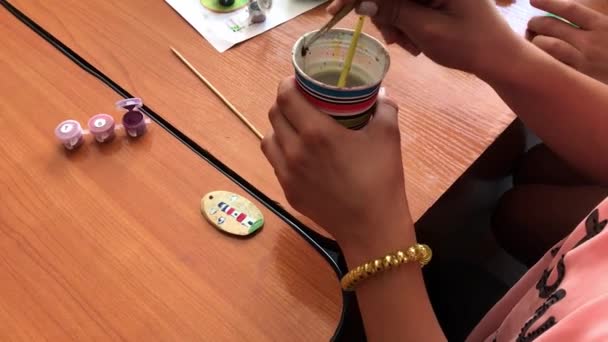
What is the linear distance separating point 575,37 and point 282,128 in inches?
19.9

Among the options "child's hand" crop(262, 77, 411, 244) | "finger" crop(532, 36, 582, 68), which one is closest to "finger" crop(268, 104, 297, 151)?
"child's hand" crop(262, 77, 411, 244)

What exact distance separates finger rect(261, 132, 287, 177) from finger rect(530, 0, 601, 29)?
0.52m

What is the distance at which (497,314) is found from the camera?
662 mm

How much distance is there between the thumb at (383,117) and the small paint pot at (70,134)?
35 cm

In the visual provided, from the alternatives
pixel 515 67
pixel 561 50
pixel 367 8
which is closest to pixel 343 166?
pixel 367 8

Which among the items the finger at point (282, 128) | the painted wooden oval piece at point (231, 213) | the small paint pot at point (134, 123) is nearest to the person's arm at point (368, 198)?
the finger at point (282, 128)

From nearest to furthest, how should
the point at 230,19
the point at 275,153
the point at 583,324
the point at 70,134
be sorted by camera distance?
1. the point at 583,324
2. the point at 275,153
3. the point at 70,134
4. the point at 230,19

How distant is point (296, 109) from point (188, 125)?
0.83ft

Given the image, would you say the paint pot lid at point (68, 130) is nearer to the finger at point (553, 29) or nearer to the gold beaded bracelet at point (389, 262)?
the gold beaded bracelet at point (389, 262)

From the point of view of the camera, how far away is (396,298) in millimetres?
484

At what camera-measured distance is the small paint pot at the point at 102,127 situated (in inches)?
24.8

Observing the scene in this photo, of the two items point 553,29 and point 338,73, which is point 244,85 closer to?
point 338,73

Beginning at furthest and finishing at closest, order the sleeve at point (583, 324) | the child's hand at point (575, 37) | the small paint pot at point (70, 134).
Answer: the child's hand at point (575, 37) → the small paint pot at point (70, 134) → the sleeve at point (583, 324)

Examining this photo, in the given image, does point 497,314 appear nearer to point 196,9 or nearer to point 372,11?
point 372,11
